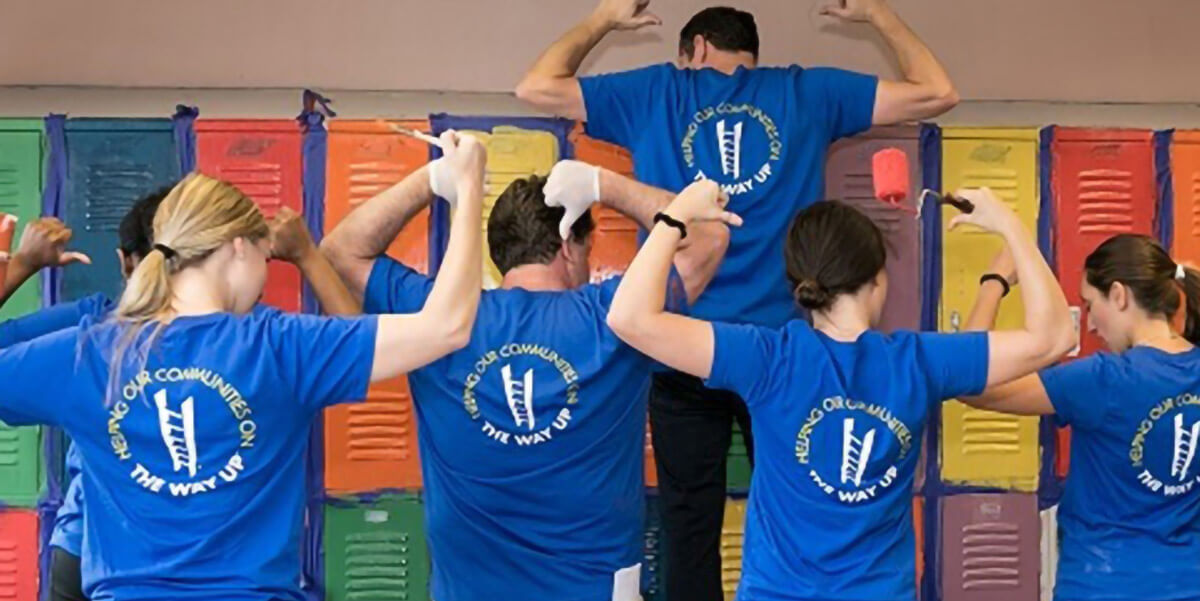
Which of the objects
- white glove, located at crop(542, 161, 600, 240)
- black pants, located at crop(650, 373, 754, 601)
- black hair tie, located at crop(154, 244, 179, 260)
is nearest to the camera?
black hair tie, located at crop(154, 244, 179, 260)

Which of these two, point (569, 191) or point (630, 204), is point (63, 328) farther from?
point (630, 204)

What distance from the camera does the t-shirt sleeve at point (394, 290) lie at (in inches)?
101

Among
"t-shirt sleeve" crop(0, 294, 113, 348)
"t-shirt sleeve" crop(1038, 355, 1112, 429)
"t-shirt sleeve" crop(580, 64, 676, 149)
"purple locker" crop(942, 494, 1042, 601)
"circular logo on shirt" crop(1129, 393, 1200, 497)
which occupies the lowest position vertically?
"purple locker" crop(942, 494, 1042, 601)

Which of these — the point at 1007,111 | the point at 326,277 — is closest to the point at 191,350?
the point at 326,277

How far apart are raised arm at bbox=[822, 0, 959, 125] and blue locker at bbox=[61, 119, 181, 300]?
203 centimetres

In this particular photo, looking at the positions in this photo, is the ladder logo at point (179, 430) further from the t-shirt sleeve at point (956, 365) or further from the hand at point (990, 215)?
the hand at point (990, 215)

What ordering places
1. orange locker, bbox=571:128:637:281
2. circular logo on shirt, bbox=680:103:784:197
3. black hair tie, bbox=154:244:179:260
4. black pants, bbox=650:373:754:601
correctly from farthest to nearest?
1. orange locker, bbox=571:128:637:281
2. circular logo on shirt, bbox=680:103:784:197
3. black pants, bbox=650:373:754:601
4. black hair tie, bbox=154:244:179:260

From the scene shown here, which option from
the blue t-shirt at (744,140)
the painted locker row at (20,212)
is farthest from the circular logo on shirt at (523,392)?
the painted locker row at (20,212)

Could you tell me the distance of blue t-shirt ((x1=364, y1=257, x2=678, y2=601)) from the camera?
2391 millimetres

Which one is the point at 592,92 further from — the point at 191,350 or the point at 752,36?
the point at 191,350

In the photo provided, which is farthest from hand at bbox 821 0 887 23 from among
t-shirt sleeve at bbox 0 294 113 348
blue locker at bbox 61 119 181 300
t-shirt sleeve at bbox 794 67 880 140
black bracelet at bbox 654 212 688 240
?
t-shirt sleeve at bbox 0 294 113 348

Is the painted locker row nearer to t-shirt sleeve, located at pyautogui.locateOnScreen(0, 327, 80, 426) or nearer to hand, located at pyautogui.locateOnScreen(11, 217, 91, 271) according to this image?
hand, located at pyautogui.locateOnScreen(11, 217, 91, 271)

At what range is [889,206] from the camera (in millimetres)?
3586

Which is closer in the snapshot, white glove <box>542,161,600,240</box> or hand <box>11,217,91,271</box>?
white glove <box>542,161,600,240</box>
